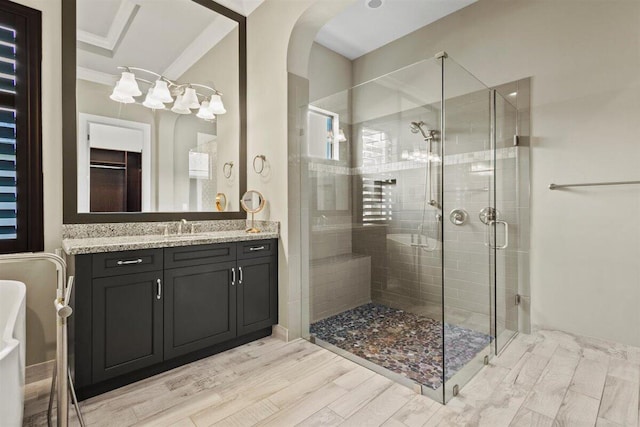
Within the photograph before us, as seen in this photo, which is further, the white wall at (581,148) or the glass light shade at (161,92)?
the glass light shade at (161,92)

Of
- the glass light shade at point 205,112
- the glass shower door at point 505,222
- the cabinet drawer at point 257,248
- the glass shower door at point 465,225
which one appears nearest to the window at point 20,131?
the glass light shade at point 205,112

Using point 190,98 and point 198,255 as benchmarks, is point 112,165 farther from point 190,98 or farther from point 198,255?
point 198,255

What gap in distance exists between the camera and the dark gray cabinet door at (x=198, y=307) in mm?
2123

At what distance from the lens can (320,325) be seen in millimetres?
2816

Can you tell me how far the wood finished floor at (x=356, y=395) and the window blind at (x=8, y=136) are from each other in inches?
42.0

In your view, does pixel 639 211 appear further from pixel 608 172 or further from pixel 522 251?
pixel 522 251

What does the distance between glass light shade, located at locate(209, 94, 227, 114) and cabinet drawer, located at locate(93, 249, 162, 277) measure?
58.7 inches

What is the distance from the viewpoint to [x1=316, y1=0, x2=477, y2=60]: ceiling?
3.13 m

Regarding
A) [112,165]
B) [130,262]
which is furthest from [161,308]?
[112,165]

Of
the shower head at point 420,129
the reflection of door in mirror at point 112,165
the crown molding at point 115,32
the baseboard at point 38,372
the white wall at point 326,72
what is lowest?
the baseboard at point 38,372

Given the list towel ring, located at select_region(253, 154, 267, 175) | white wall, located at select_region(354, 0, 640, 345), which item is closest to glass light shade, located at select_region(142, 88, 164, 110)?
towel ring, located at select_region(253, 154, 267, 175)

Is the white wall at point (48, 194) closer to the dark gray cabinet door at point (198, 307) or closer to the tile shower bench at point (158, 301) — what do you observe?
the tile shower bench at point (158, 301)

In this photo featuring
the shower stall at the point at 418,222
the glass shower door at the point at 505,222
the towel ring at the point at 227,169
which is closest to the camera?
the shower stall at the point at 418,222

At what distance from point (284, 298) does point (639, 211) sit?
276 cm
